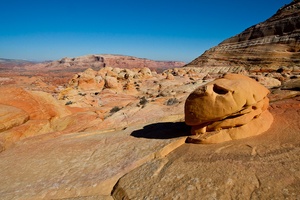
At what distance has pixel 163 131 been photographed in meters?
9.27

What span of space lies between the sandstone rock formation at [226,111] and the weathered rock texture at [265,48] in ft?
119

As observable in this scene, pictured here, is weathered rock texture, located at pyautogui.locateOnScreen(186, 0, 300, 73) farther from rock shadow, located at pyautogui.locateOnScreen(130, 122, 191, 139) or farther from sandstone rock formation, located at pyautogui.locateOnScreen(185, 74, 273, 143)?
sandstone rock formation, located at pyautogui.locateOnScreen(185, 74, 273, 143)

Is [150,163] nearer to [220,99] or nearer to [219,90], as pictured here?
[220,99]

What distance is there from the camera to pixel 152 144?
25.1ft

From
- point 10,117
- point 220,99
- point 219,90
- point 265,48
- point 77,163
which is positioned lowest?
point 77,163

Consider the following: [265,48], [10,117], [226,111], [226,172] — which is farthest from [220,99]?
[265,48]

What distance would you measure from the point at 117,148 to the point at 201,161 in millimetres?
3349

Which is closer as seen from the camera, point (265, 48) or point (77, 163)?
point (77, 163)

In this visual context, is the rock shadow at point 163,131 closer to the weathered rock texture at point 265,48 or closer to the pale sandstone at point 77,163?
the pale sandstone at point 77,163

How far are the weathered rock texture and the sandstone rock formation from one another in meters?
36.4

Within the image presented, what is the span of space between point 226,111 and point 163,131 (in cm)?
317

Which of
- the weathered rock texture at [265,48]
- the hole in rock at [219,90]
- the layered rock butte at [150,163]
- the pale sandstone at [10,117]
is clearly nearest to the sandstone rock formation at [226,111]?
the hole in rock at [219,90]

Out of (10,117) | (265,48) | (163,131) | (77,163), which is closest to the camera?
(77,163)

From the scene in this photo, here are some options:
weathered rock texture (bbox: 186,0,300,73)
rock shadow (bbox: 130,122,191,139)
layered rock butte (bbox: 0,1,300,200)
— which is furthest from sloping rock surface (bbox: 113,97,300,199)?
weathered rock texture (bbox: 186,0,300,73)
